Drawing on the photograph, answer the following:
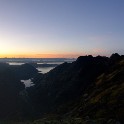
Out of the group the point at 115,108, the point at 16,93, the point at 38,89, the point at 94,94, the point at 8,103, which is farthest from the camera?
the point at 38,89

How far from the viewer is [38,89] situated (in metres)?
134

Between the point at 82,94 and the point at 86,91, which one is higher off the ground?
the point at 86,91

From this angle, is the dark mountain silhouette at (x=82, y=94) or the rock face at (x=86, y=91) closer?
the dark mountain silhouette at (x=82, y=94)

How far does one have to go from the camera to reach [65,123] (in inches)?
1863

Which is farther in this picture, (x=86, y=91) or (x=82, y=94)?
(x=82, y=94)

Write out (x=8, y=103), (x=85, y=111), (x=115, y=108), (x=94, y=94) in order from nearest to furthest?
(x=115, y=108), (x=85, y=111), (x=94, y=94), (x=8, y=103)

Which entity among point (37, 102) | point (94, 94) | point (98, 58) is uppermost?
point (98, 58)

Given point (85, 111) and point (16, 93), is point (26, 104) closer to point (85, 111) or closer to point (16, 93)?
point (16, 93)

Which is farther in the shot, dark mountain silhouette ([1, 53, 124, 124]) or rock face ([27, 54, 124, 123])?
rock face ([27, 54, 124, 123])

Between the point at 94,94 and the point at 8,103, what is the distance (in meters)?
30.9

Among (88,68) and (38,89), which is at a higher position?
(88,68)

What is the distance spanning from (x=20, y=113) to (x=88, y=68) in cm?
4067

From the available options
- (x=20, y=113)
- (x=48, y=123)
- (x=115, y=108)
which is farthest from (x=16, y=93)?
(x=48, y=123)

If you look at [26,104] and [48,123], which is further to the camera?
[26,104]
